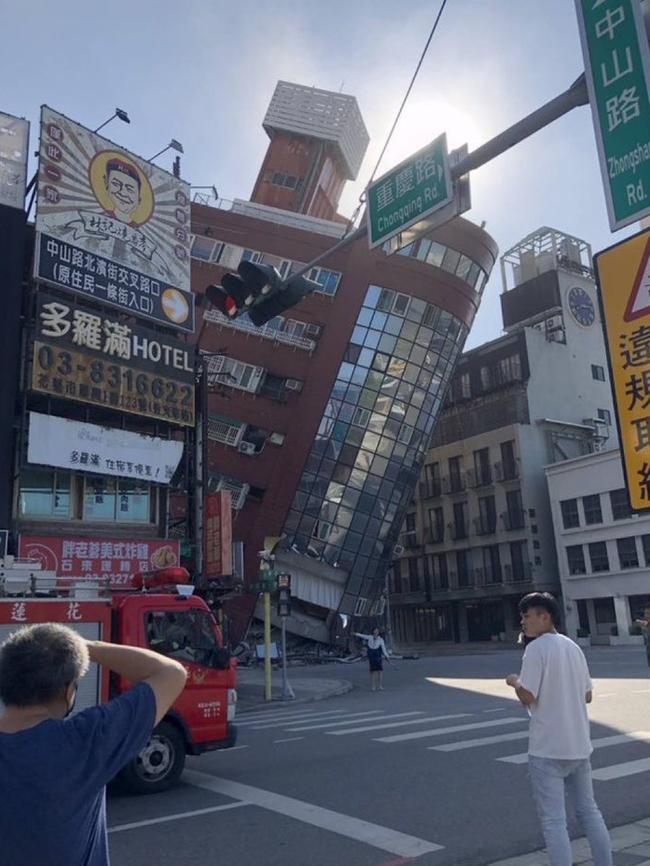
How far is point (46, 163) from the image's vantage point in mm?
25500

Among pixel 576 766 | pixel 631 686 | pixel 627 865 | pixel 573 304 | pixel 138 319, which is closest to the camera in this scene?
pixel 576 766

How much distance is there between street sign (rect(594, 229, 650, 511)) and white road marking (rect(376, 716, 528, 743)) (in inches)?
310

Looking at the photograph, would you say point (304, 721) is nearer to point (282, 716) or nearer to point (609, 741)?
point (282, 716)

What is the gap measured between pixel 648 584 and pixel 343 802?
41.8 m

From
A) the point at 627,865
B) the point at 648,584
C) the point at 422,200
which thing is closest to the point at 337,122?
the point at 648,584

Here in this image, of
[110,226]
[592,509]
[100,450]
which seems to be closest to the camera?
[100,450]

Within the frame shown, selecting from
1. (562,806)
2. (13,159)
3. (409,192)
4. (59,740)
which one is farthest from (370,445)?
(59,740)

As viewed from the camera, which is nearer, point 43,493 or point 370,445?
point 43,493

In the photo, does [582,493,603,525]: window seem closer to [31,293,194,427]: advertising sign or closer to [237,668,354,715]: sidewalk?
[237,668,354,715]: sidewalk

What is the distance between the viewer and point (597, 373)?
60781mm

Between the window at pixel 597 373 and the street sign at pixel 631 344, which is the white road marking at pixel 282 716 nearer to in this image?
the street sign at pixel 631 344

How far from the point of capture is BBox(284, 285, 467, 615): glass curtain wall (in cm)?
4244

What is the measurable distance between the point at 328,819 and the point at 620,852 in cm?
263

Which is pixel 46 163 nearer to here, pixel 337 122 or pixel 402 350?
pixel 402 350
